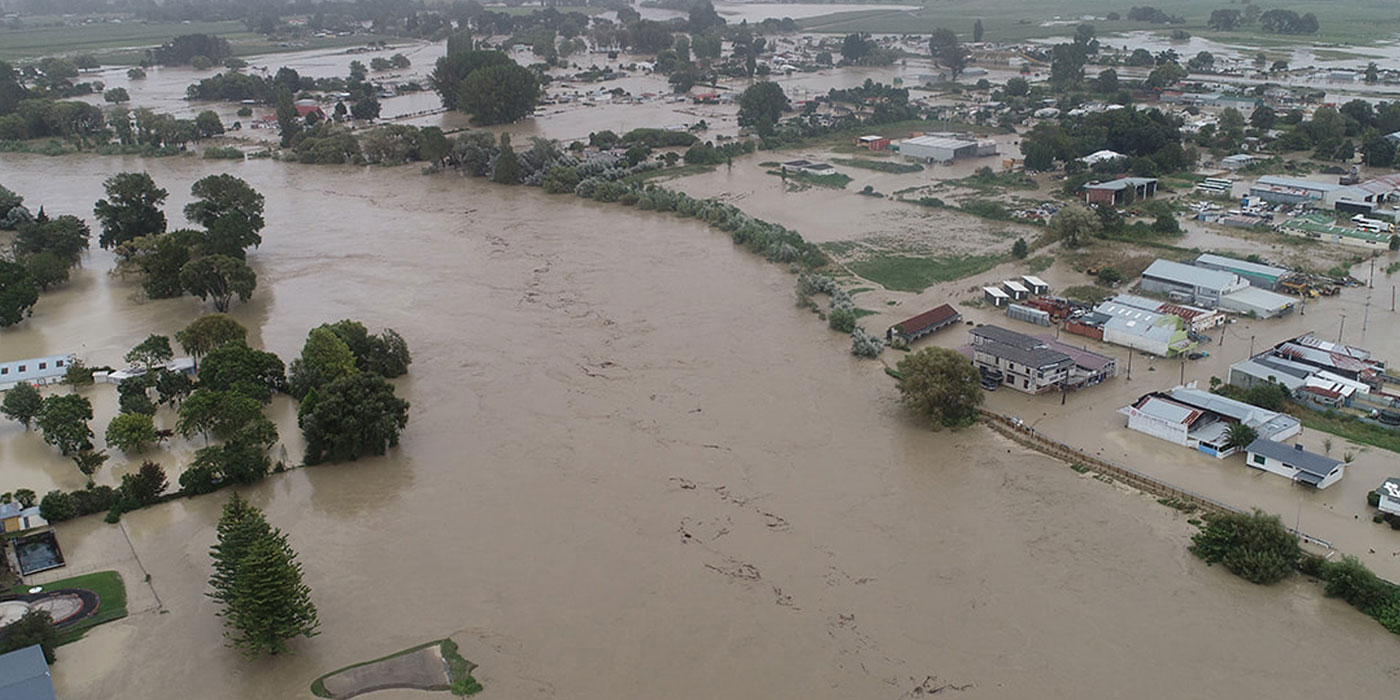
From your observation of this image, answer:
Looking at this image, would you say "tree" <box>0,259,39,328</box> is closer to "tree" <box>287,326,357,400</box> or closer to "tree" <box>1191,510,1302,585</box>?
"tree" <box>287,326,357,400</box>

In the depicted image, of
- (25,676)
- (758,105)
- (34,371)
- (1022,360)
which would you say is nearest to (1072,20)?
(758,105)

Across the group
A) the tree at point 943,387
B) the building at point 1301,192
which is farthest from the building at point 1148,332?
the building at point 1301,192

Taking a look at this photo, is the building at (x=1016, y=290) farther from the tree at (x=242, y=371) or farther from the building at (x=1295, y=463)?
the tree at (x=242, y=371)

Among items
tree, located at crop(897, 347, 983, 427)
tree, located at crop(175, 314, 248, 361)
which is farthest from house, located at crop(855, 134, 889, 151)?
tree, located at crop(175, 314, 248, 361)

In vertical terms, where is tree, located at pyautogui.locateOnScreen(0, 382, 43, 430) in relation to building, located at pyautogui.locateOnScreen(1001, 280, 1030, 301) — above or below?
above

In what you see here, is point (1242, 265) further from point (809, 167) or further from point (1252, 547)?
point (809, 167)

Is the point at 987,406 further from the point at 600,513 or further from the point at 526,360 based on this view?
the point at 526,360

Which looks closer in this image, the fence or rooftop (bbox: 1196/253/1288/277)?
the fence
